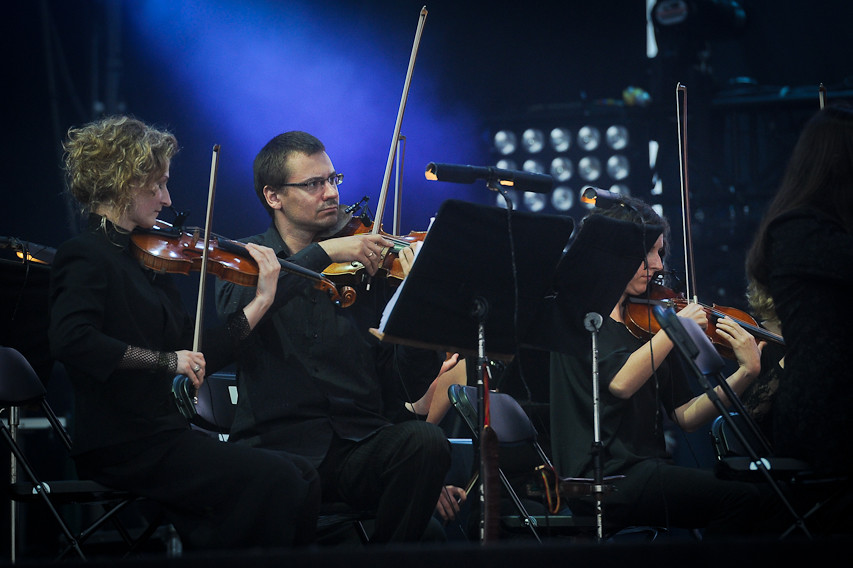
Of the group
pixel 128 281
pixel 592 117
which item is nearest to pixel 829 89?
pixel 592 117

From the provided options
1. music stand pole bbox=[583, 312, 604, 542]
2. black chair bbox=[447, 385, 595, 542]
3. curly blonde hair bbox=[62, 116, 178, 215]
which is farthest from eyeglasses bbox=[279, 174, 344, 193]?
music stand pole bbox=[583, 312, 604, 542]

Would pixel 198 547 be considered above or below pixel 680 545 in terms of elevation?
below

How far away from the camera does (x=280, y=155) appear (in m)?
3.11

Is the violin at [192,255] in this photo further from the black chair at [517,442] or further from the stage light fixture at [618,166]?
the stage light fixture at [618,166]

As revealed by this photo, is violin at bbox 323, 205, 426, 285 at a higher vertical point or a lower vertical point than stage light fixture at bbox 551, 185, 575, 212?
higher

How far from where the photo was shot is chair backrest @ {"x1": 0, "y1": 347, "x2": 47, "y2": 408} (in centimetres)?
274

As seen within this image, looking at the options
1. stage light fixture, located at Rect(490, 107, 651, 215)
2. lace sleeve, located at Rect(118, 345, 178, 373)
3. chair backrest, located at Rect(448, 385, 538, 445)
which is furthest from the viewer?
stage light fixture, located at Rect(490, 107, 651, 215)

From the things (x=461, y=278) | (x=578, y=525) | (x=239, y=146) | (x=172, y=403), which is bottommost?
(x=578, y=525)

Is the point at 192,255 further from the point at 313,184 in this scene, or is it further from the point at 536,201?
the point at 536,201

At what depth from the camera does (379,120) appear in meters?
5.77

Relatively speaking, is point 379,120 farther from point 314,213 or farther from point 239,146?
point 314,213

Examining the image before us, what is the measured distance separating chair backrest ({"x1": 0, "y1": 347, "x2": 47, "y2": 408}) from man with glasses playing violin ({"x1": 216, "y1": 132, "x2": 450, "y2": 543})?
0.60 metres

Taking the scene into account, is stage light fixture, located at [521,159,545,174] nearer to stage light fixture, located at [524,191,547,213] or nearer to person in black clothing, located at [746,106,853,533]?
stage light fixture, located at [524,191,547,213]

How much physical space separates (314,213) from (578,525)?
129 centimetres
